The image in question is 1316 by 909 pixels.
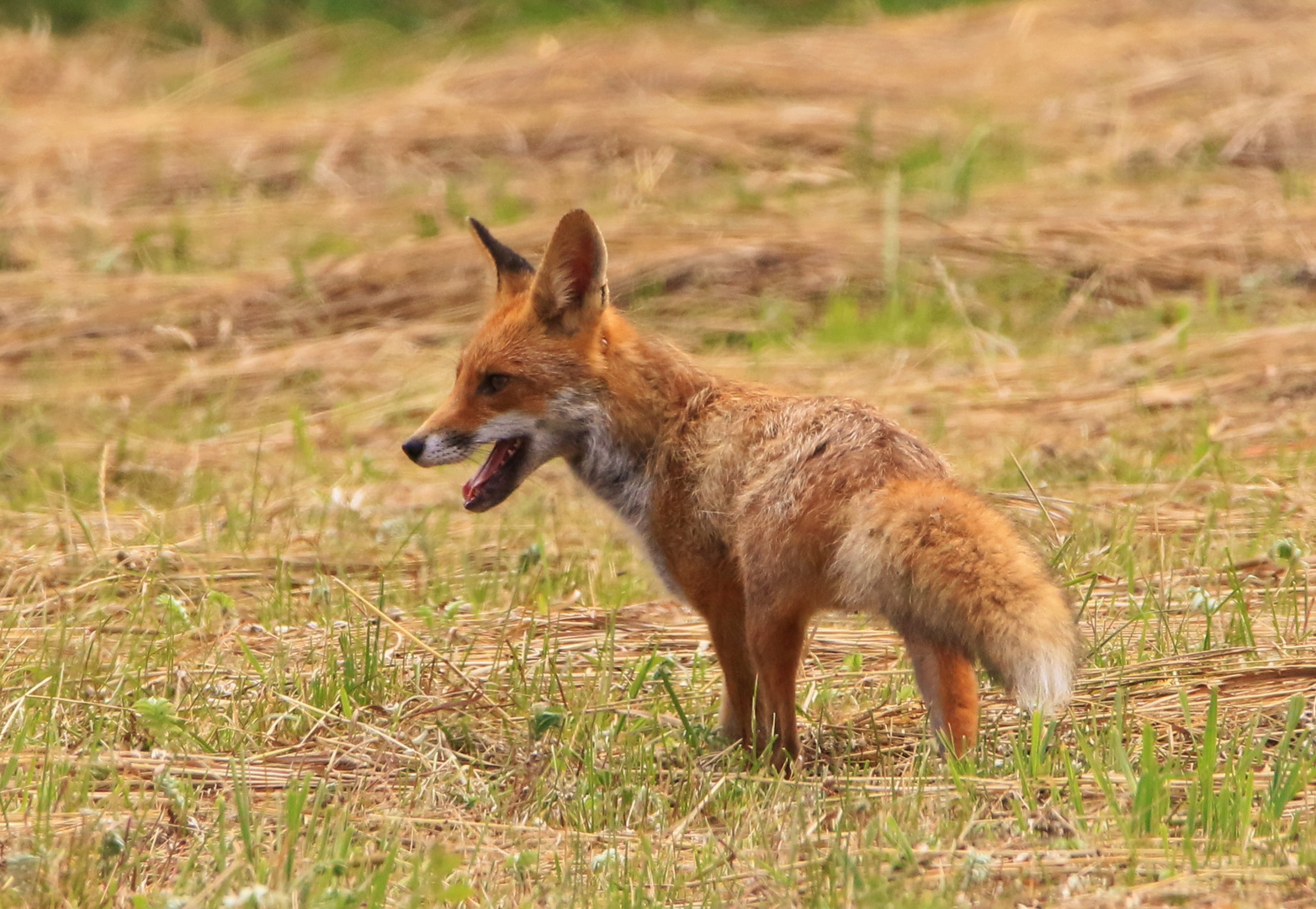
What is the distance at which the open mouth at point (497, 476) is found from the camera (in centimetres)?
514

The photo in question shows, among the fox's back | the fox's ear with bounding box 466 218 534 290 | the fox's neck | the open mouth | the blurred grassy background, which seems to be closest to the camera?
the fox's back

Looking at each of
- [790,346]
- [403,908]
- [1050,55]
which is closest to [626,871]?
[403,908]

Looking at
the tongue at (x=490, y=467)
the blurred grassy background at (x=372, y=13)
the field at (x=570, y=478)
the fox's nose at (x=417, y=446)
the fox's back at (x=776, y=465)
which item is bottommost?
the field at (x=570, y=478)

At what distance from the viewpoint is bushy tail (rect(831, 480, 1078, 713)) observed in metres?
3.74

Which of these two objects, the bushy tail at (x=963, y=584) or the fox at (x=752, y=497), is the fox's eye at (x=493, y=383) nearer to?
the fox at (x=752, y=497)

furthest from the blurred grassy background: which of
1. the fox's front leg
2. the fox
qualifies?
the fox's front leg

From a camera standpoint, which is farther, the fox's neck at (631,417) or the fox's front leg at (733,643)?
the fox's neck at (631,417)

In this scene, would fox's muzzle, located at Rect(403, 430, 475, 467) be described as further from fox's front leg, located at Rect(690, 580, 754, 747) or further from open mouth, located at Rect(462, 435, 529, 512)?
fox's front leg, located at Rect(690, 580, 754, 747)

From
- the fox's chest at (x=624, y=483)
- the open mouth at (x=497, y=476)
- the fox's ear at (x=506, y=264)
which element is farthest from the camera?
the fox's ear at (x=506, y=264)

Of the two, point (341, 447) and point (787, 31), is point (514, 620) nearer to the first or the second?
point (341, 447)

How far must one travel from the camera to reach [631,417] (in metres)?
5.01

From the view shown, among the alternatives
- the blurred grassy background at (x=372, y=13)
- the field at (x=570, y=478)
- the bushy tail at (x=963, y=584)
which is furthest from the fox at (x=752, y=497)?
the blurred grassy background at (x=372, y=13)

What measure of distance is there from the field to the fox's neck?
0.44 metres

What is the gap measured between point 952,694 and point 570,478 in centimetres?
378
